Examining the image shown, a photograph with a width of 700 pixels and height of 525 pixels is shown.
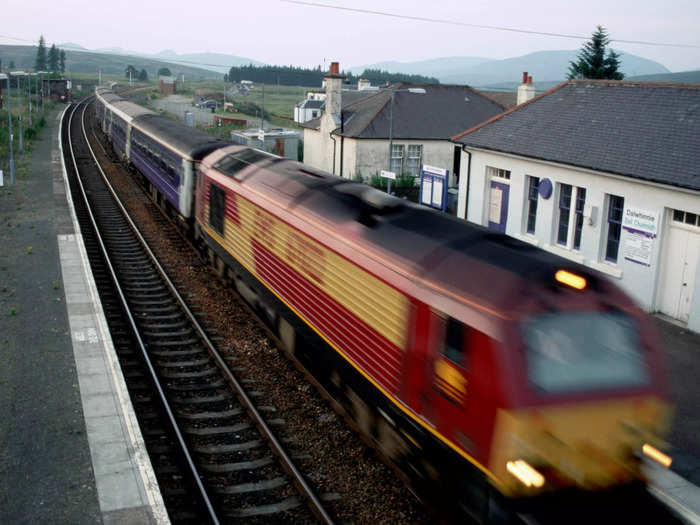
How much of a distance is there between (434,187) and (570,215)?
6.86 metres

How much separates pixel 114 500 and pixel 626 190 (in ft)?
44.7

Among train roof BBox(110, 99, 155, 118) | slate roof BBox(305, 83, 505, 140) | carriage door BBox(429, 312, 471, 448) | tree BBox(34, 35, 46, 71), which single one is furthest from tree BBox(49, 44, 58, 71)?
carriage door BBox(429, 312, 471, 448)

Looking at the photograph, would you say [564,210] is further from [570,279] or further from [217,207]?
[570,279]

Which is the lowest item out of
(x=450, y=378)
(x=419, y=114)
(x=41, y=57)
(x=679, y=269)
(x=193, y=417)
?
(x=193, y=417)

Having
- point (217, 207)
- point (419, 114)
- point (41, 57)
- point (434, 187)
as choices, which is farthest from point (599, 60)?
point (41, 57)

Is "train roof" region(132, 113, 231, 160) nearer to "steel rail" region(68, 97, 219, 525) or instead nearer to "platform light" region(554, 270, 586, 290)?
"steel rail" region(68, 97, 219, 525)

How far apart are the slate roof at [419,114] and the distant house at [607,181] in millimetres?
13547

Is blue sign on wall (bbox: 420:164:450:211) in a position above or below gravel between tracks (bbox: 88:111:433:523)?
above

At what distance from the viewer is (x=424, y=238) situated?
7.98 meters

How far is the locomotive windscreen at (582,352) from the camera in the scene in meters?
6.07

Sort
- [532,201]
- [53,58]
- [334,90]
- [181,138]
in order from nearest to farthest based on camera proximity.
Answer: [532,201]
[181,138]
[334,90]
[53,58]

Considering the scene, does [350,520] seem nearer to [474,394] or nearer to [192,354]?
[474,394]

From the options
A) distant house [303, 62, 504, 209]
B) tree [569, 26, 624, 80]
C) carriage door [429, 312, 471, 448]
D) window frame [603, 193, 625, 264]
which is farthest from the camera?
tree [569, 26, 624, 80]

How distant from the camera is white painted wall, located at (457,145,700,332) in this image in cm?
1533
